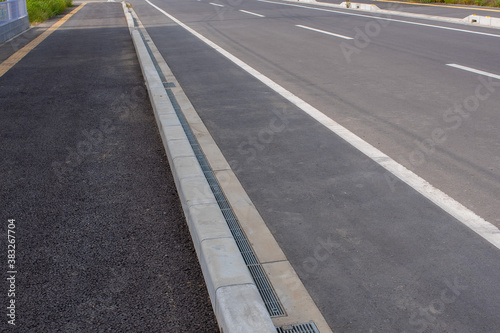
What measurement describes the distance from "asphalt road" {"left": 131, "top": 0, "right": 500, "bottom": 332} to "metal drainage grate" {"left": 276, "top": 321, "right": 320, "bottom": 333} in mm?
141

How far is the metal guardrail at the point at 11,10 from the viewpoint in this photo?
15422 mm

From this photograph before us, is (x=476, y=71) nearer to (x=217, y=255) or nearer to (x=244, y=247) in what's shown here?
(x=244, y=247)

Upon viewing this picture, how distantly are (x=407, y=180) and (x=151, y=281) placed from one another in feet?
8.32

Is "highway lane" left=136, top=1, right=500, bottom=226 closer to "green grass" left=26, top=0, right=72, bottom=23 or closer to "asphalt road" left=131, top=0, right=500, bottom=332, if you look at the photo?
"asphalt road" left=131, top=0, right=500, bottom=332

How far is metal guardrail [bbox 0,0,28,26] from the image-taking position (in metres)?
15.4

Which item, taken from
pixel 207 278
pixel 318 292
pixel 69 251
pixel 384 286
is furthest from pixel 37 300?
pixel 384 286

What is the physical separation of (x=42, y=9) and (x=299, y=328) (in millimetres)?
24111

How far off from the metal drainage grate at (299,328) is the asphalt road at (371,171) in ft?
0.46

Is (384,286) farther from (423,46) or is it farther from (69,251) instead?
(423,46)

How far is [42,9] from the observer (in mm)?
23141

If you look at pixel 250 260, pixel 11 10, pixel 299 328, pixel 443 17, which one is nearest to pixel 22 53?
pixel 11 10

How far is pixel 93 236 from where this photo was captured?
12.1 ft

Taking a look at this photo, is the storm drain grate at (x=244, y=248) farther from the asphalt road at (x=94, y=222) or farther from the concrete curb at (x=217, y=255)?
the asphalt road at (x=94, y=222)

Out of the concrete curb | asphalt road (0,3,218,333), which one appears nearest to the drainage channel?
the concrete curb
